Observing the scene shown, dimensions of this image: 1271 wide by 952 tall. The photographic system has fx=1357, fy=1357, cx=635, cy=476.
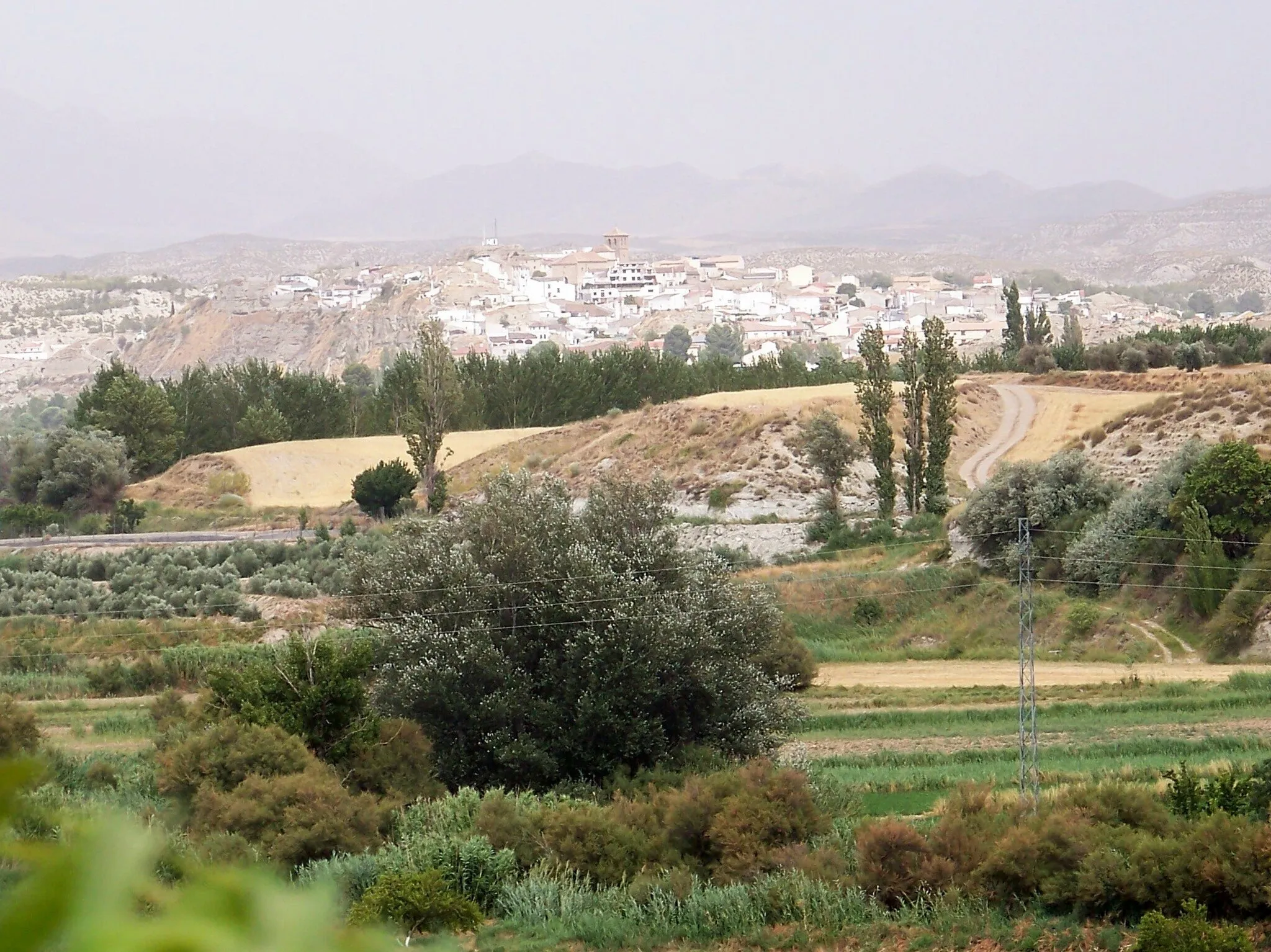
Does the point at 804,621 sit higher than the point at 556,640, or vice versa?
the point at 556,640

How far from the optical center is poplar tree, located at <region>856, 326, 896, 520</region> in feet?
137

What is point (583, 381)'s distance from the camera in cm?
7269

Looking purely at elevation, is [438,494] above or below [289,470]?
above

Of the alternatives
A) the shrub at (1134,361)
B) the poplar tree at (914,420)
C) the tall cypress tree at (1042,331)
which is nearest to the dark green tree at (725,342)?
the tall cypress tree at (1042,331)

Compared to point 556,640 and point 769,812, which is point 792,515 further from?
point 769,812

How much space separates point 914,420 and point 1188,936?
35.7m

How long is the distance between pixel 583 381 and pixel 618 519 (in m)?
53.0

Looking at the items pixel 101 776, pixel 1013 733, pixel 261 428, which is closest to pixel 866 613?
pixel 1013 733

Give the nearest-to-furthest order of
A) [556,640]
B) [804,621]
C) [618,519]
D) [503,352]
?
1. [556,640]
2. [618,519]
3. [804,621]
4. [503,352]

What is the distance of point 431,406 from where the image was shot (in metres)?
50.5

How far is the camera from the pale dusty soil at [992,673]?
24562mm

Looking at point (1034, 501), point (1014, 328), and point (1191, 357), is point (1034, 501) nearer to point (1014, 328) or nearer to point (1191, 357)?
point (1191, 357)

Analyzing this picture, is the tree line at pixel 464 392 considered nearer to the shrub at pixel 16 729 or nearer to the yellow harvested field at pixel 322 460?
the yellow harvested field at pixel 322 460

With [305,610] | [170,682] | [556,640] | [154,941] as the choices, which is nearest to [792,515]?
[305,610]
